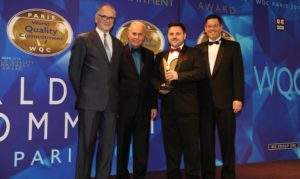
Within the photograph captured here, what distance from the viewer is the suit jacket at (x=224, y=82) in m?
3.83

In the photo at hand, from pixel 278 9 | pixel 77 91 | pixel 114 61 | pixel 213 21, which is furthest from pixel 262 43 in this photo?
pixel 77 91

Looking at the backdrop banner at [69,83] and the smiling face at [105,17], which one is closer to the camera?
the smiling face at [105,17]

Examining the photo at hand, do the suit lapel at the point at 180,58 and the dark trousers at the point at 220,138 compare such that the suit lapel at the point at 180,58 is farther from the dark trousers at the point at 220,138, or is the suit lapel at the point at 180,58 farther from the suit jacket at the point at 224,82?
the dark trousers at the point at 220,138

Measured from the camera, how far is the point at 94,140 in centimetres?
345

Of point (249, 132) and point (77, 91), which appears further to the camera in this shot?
point (249, 132)

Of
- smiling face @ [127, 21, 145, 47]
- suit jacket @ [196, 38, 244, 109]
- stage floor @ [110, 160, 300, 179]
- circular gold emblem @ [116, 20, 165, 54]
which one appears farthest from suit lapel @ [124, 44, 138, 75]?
stage floor @ [110, 160, 300, 179]

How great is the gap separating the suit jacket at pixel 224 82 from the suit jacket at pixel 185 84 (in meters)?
0.17

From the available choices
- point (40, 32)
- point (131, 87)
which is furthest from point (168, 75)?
point (40, 32)

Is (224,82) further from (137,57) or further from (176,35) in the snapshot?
(137,57)

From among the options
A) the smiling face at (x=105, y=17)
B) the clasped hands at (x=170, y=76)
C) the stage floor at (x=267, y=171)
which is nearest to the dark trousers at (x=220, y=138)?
the stage floor at (x=267, y=171)

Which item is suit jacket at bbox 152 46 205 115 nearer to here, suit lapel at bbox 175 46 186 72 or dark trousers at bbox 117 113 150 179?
suit lapel at bbox 175 46 186 72

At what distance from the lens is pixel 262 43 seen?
564 centimetres

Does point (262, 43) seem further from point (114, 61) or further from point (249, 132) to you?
point (114, 61)

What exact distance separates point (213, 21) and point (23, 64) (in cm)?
218
